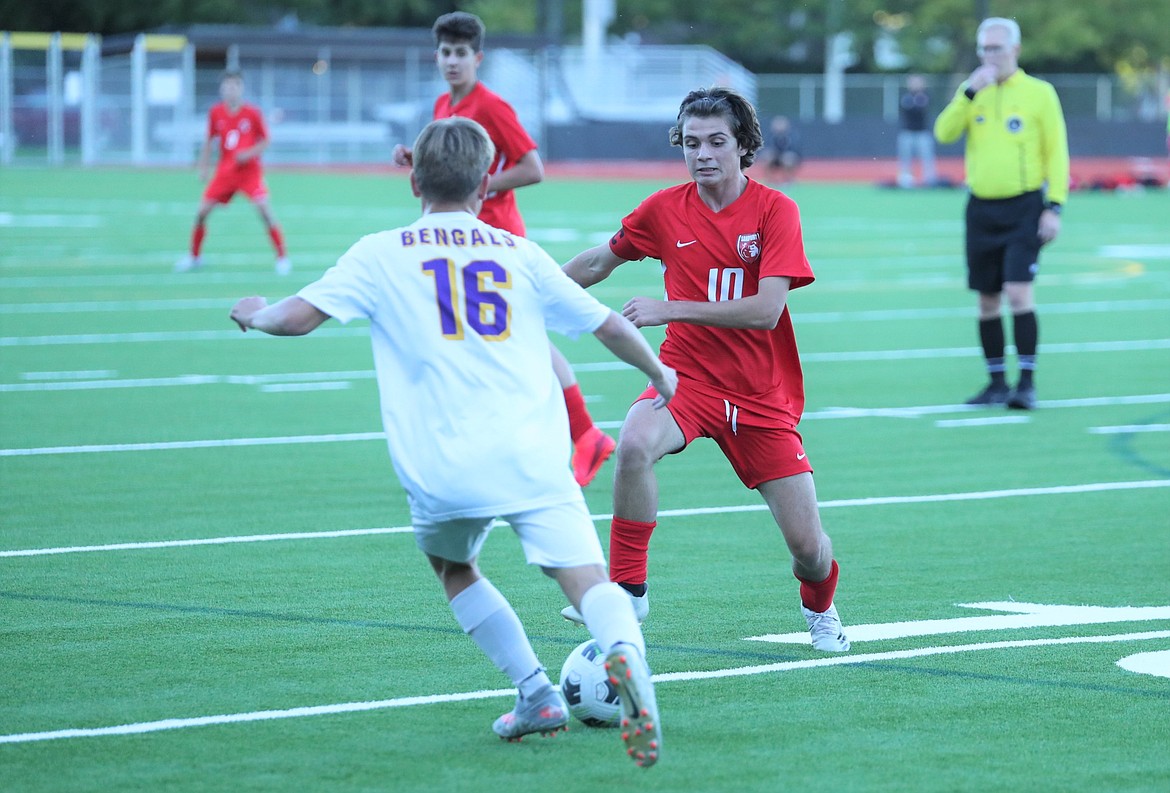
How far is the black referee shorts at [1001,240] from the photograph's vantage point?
1222cm

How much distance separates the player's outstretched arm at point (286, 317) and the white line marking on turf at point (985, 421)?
7644 mm

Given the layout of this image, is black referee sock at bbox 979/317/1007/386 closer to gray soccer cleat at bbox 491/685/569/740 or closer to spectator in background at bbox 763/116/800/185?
gray soccer cleat at bbox 491/685/569/740

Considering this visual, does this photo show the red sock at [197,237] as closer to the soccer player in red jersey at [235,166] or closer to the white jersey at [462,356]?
the soccer player in red jersey at [235,166]

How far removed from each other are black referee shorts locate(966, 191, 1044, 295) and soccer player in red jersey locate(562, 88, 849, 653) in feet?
20.5

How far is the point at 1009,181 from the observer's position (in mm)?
12258

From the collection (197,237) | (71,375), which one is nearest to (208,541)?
(71,375)

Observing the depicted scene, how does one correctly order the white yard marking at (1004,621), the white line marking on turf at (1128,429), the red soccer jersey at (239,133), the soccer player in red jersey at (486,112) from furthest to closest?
the red soccer jersey at (239,133)
the white line marking on turf at (1128,429)
the soccer player in red jersey at (486,112)
the white yard marking at (1004,621)

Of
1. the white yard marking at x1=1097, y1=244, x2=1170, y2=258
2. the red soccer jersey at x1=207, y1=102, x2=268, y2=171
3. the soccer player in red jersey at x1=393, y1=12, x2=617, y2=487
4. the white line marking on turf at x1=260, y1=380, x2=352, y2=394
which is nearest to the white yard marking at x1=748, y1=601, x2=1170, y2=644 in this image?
the soccer player in red jersey at x1=393, y1=12, x2=617, y2=487

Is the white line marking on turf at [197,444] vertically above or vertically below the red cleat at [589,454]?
below

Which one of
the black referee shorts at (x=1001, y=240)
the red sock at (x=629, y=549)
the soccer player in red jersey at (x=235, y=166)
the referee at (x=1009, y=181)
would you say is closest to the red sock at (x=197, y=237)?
the soccer player in red jersey at (x=235, y=166)

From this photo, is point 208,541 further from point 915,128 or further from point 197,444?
point 915,128

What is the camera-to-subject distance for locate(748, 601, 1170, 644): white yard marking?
6.50 metres

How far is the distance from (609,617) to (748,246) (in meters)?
1.89

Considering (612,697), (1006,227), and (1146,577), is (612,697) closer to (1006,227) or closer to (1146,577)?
(1146,577)
